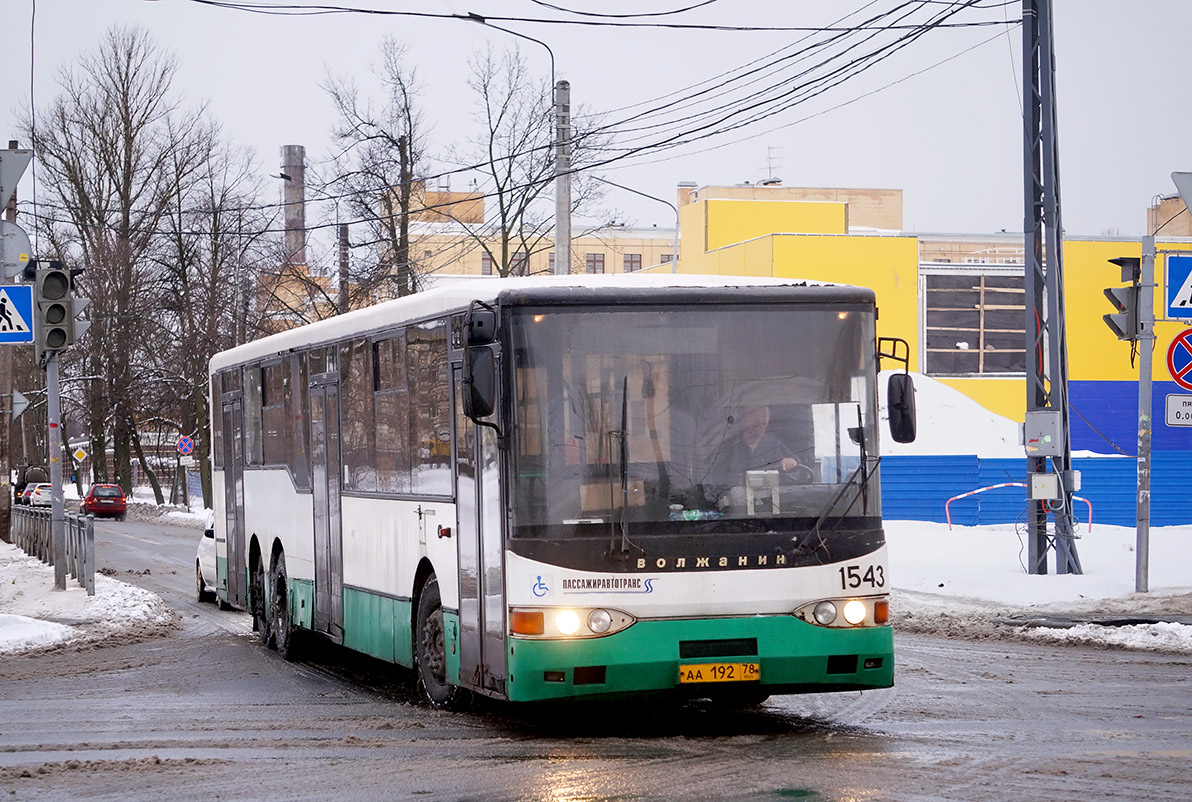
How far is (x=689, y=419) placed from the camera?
9.50 meters

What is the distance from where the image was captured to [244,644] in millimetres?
16594

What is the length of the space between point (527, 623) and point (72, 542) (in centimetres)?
1476

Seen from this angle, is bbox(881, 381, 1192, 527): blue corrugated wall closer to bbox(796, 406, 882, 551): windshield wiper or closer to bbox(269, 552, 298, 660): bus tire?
bbox(269, 552, 298, 660): bus tire

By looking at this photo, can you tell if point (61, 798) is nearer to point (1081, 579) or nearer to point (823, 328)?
point (823, 328)

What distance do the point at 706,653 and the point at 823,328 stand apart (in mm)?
2083

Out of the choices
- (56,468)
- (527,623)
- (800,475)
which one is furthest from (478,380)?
(56,468)

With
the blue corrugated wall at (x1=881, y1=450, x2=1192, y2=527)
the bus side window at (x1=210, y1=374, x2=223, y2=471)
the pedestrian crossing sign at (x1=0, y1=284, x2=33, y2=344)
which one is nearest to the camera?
the pedestrian crossing sign at (x1=0, y1=284, x2=33, y2=344)

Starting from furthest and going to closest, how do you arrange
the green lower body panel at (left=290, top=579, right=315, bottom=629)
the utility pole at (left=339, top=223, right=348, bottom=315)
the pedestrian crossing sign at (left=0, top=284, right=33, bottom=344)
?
the utility pole at (left=339, top=223, right=348, bottom=315), the pedestrian crossing sign at (left=0, top=284, right=33, bottom=344), the green lower body panel at (left=290, top=579, right=315, bottom=629)

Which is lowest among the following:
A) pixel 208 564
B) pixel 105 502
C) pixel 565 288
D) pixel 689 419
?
pixel 105 502

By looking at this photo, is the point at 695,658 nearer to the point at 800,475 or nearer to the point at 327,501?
the point at 800,475

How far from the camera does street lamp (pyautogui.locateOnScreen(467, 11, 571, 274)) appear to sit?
25.0 meters

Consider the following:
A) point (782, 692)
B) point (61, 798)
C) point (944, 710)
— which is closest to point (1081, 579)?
point (944, 710)

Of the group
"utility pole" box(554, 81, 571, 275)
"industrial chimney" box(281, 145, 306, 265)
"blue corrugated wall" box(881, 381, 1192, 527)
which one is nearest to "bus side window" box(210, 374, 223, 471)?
"utility pole" box(554, 81, 571, 275)

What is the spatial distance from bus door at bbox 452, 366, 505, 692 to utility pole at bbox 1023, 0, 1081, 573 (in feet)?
36.5
